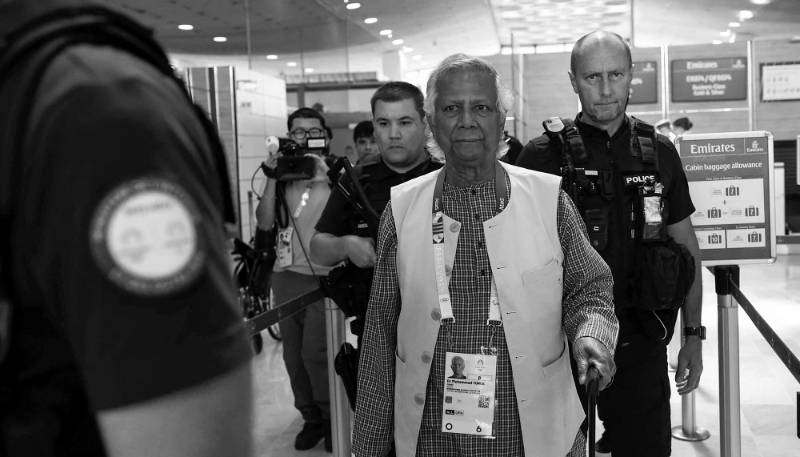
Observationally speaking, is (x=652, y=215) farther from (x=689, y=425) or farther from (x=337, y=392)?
(x=689, y=425)

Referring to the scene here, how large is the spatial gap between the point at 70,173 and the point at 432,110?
1878 millimetres

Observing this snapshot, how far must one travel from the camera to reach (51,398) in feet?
1.84

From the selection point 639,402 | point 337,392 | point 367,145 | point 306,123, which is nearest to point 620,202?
point 639,402

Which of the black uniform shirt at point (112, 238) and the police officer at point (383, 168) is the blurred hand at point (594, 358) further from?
the black uniform shirt at point (112, 238)

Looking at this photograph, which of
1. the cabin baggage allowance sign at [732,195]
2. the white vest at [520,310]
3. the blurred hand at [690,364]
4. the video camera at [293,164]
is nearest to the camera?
the white vest at [520,310]

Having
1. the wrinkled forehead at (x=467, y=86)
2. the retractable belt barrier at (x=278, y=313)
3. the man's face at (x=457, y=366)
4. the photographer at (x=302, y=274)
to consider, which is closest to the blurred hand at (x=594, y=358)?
the man's face at (x=457, y=366)

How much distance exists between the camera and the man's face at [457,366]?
2.05 metres

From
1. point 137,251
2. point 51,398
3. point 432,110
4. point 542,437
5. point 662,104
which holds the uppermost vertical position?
point 662,104

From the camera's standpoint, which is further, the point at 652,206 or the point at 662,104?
the point at 662,104

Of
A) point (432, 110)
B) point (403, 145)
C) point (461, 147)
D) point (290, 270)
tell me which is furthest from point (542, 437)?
point (290, 270)

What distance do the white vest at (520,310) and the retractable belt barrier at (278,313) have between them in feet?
2.16

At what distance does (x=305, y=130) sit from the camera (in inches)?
193

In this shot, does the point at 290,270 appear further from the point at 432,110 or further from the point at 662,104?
the point at 662,104

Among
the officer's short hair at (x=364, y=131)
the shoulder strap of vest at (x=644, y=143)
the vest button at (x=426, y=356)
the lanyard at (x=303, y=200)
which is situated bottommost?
the vest button at (x=426, y=356)
